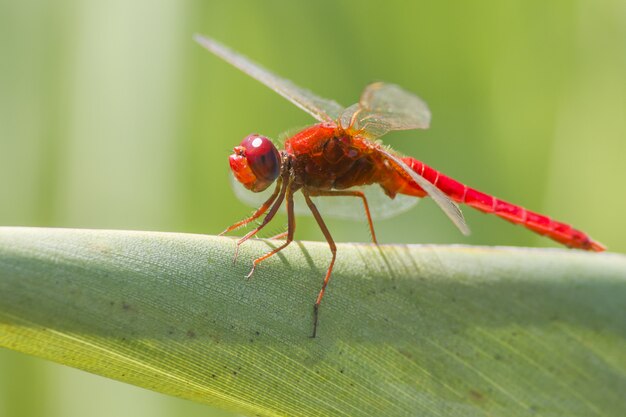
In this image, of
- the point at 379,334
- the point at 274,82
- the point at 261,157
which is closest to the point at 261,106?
the point at 274,82

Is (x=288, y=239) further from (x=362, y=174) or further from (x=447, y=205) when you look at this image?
(x=362, y=174)

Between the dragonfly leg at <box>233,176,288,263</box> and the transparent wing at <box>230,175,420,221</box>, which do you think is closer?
the dragonfly leg at <box>233,176,288,263</box>

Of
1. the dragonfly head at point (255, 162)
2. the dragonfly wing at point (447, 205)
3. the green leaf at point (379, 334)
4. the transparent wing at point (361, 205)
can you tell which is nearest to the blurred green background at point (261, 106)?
the transparent wing at point (361, 205)

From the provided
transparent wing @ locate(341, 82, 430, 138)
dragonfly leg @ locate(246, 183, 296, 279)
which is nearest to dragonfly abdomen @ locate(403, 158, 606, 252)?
transparent wing @ locate(341, 82, 430, 138)

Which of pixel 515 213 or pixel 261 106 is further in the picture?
pixel 261 106

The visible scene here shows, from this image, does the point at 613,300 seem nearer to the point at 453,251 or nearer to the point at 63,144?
the point at 453,251

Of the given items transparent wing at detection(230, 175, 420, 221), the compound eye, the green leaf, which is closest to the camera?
the green leaf

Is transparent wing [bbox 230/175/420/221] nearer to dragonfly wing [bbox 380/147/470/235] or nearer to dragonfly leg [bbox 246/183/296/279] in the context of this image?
dragonfly leg [bbox 246/183/296/279]

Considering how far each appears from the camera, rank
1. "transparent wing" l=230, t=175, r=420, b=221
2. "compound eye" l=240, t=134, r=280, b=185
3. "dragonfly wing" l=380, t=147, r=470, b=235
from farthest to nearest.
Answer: "transparent wing" l=230, t=175, r=420, b=221, "compound eye" l=240, t=134, r=280, b=185, "dragonfly wing" l=380, t=147, r=470, b=235
